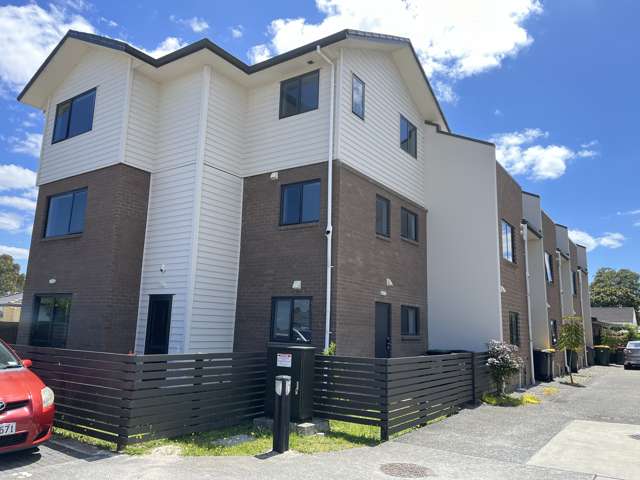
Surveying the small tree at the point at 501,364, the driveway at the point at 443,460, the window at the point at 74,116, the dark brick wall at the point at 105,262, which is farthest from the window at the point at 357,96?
the driveway at the point at 443,460

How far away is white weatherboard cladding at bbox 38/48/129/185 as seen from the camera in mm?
13039

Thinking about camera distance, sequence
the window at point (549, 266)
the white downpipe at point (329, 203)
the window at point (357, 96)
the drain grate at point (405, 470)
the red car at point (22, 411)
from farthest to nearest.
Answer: the window at point (549, 266) < the window at point (357, 96) < the white downpipe at point (329, 203) < the drain grate at point (405, 470) < the red car at point (22, 411)

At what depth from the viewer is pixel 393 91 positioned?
581 inches

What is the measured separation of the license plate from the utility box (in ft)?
13.0

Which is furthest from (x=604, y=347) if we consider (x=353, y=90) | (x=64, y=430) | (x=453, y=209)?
(x=64, y=430)

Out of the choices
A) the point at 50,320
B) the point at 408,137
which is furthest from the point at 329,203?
the point at 50,320

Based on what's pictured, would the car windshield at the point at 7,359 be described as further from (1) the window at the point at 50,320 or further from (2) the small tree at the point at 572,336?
(2) the small tree at the point at 572,336

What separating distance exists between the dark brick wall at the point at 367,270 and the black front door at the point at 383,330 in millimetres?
174

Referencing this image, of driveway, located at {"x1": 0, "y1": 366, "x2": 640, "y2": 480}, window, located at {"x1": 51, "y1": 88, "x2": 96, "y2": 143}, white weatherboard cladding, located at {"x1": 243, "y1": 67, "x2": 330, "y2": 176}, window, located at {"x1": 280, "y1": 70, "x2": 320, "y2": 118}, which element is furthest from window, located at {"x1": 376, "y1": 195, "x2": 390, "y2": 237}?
window, located at {"x1": 51, "y1": 88, "x2": 96, "y2": 143}

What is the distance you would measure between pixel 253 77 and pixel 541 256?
14.1 m

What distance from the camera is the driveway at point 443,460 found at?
243 inches

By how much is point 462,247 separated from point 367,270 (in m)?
4.16

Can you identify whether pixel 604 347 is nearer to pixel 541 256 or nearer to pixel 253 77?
pixel 541 256

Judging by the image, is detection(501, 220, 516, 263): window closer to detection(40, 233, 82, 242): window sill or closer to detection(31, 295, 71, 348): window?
detection(40, 233, 82, 242): window sill
